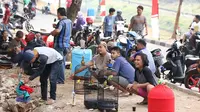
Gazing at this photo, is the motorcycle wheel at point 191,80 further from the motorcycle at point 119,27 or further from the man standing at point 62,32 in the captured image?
the motorcycle at point 119,27

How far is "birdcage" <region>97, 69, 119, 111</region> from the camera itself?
7230 millimetres

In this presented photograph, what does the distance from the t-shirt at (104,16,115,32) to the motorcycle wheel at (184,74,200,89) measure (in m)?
6.15

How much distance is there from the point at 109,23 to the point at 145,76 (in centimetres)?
801

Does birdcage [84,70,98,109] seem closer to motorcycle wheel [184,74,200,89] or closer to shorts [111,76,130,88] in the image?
shorts [111,76,130,88]

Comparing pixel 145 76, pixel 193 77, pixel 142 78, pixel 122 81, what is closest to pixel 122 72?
pixel 122 81

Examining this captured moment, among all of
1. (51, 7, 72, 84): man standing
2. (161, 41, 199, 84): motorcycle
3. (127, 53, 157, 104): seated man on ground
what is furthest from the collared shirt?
(161, 41, 199, 84): motorcycle

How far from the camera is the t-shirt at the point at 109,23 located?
1505cm

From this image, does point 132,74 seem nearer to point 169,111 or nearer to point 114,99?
point 114,99

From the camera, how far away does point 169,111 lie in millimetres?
6391

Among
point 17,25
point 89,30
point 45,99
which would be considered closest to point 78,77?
point 45,99

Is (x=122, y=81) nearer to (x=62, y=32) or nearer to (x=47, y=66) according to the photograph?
(x=47, y=66)

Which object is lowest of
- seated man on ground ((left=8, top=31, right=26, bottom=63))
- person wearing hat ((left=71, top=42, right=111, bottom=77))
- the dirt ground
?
the dirt ground

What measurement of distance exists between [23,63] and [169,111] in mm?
4128

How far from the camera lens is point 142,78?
24.0 feet
